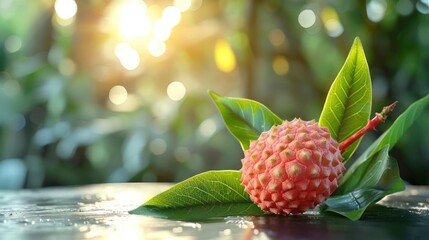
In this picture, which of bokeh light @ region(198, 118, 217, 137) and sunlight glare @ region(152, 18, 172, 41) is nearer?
bokeh light @ region(198, 118, 217, 137)

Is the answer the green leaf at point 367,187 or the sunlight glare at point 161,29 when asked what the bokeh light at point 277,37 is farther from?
the green leaf at point 367,187

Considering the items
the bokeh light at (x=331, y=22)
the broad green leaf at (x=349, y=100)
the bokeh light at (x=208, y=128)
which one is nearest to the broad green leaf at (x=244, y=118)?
the broad green leaf at (x=349, y=100)

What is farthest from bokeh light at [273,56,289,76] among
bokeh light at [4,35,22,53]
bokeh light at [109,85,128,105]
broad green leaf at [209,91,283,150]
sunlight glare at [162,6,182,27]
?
broad green leaf at [209,91,283,150]

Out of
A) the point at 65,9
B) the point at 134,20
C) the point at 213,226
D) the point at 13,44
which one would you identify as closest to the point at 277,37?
the point at 134,20

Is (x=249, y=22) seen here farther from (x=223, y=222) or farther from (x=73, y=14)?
(x=223, y=222)

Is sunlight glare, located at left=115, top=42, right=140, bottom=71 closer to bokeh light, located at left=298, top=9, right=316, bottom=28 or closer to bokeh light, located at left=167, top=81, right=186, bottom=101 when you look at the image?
bokeh light, located at left=167, top=81, right=186, bottom=101

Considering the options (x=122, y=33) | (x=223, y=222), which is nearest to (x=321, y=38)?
(x=122, y=33)
